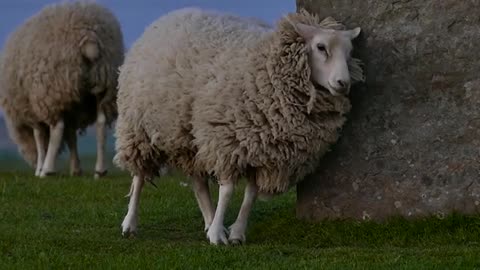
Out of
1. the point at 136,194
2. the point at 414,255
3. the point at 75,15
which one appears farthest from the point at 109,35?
the point at 414,255

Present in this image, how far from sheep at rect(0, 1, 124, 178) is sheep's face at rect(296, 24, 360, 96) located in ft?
24.3

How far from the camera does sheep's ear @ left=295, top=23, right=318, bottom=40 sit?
9758 mm

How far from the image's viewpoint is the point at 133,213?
1085cm

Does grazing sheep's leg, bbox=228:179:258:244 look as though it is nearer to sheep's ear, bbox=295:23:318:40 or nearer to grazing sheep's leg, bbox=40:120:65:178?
sheep's ear, bbox=295:23:318:40

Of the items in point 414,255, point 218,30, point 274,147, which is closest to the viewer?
point 414,255

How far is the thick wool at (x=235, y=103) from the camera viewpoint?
9.65m

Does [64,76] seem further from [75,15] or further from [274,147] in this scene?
[274,147]

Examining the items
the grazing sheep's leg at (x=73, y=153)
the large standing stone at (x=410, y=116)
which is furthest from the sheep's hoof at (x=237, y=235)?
the grazing sheep's leg at (x=73, y=153)

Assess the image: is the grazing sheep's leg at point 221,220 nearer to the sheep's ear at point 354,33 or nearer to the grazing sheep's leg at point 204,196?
the grazing sheep's leg at point 204,196

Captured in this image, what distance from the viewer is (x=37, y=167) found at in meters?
18.3

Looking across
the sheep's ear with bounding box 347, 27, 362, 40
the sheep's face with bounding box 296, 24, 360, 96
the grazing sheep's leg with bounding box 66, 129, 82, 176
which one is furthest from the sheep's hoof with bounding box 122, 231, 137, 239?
the grazing sheep's leg with bounding box 66, 129, 82, 176

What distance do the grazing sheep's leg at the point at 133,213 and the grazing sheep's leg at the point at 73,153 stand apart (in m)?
7.08

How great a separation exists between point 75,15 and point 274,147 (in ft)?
26.7

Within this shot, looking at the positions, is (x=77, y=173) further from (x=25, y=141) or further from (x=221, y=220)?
(x=221, y=220)
